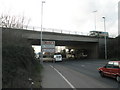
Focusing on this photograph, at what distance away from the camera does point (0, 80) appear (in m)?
7.84

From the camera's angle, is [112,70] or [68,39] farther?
[68,39]

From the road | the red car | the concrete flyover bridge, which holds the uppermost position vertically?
the concrete flyover bridge

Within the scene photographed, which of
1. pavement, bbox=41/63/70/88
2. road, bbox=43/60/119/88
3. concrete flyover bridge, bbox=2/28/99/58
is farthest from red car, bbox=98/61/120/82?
concrete flyover bridge, bbox=2/28/99/58

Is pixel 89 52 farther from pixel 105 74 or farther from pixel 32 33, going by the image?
pixel 105 74

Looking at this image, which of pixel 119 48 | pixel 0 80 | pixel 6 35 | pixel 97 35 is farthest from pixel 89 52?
pixel 0 80

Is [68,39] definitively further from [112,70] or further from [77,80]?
[77,80]

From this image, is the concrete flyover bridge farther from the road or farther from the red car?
the red car

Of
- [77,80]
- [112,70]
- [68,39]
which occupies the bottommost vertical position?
[77,80]

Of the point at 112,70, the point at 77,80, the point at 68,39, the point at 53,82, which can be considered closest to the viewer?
the point at 53,82

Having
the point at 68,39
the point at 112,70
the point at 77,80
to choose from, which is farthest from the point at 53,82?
the point at 68,39

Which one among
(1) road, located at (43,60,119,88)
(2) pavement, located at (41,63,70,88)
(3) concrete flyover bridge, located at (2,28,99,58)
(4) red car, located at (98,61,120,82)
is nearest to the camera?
(2) pavement, located at (41,63,70,88)

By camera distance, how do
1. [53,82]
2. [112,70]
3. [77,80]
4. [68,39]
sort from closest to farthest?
[53,82]
[77,80]
[112,70]
[68,39]

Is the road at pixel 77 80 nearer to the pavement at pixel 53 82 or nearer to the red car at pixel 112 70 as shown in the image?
the pavement at pixel 53 82

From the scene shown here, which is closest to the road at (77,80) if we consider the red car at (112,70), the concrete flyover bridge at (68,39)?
the red car at (112,70)
